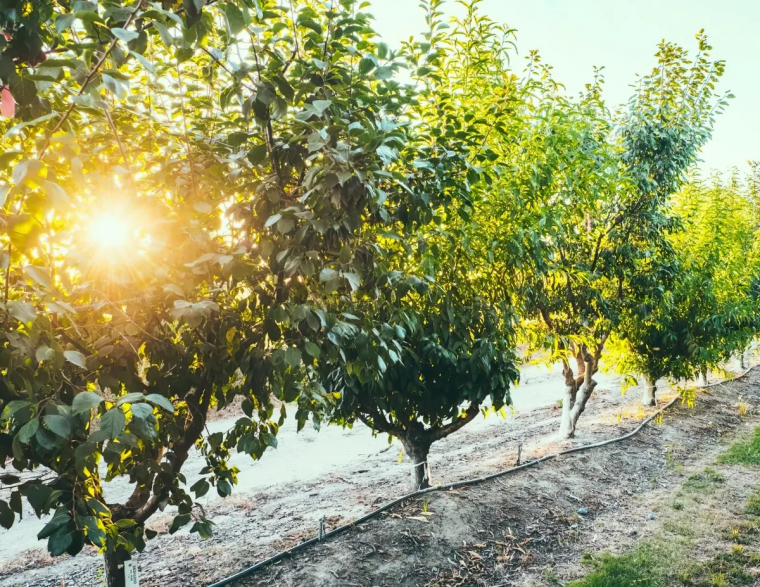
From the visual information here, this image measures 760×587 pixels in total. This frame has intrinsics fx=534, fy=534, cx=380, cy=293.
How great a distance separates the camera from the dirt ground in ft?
16.6

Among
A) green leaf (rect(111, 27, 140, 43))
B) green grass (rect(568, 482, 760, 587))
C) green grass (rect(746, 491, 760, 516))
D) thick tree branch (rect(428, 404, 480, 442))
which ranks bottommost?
green grass (rect(746, 491, 760, 516))

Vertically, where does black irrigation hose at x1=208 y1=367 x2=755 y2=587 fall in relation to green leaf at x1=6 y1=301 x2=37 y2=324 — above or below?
below

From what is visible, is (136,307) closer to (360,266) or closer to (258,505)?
(360,266)

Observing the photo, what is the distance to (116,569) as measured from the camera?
3.56 m

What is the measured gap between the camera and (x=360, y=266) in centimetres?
264

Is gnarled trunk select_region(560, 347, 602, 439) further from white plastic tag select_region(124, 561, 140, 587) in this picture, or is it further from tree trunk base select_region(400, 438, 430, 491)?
white plastic tag select_region(124, 561, 140, 587)

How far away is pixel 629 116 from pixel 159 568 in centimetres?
885

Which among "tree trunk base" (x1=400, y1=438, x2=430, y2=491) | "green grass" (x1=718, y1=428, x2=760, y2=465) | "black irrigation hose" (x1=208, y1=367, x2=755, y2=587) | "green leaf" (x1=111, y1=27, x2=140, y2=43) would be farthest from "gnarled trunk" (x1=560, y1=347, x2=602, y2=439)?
"green leaf" (x1=111, y1=27, x2=140, y2=43)

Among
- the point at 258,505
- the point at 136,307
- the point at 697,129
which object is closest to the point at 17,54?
the point at 136,307

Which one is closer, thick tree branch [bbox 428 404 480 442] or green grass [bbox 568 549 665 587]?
green grass [bbox 568 549 665 587]

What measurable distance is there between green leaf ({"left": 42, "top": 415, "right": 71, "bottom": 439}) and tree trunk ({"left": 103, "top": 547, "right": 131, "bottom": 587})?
8.47 ft

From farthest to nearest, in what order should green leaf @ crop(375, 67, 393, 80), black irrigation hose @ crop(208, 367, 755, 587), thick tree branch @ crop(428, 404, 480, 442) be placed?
1. thick tree branch @ crop(428, 404, 480, 442)
2. black irrigation hose @ crop(208, 367, 755, 587)
3. green leaf @ crop(375, 67, 393, 80)

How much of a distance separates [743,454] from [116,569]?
31.6 ft

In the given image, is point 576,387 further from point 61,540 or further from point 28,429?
point 28,429
